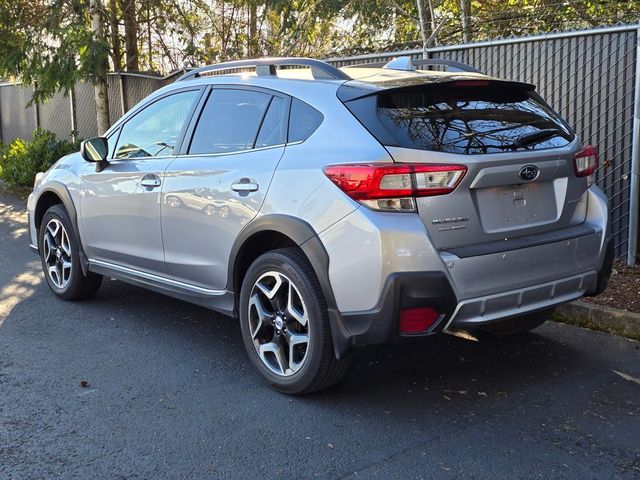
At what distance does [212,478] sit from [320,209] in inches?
55.9

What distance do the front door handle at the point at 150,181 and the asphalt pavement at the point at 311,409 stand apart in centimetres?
111

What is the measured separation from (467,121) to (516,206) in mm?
526

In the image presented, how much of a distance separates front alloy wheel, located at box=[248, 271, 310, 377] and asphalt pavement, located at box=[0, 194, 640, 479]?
20 centimetres

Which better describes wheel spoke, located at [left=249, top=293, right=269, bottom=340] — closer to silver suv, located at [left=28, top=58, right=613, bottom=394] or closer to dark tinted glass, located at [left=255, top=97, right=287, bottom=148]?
silver suv, located at [left=28, top=58, right=613, bottom=394]

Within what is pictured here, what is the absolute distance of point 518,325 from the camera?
5.12 m

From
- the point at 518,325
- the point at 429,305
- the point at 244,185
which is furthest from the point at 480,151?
the point at 518,325

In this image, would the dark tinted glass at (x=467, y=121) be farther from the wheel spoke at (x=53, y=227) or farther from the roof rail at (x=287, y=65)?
the wheel spoke at (x=53, y=227)

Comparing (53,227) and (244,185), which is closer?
(244,185)

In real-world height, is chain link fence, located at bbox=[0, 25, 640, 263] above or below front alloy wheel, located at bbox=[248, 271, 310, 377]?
above

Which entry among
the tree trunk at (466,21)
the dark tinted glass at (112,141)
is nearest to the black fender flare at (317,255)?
the dark tinted glass at (112,141)

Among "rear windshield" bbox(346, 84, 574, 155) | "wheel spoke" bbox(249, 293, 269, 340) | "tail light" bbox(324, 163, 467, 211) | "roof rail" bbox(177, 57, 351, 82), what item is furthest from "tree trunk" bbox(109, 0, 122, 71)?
"tail light" bbox(324, 163, 467, 211)

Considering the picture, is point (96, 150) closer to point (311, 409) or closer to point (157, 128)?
point (157, 128)

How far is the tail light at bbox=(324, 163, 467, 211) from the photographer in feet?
12.0

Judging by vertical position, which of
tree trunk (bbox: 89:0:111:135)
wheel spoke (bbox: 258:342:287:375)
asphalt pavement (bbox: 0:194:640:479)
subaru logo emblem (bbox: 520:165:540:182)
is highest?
tree trunk (bbox: 89:0:111:135)
